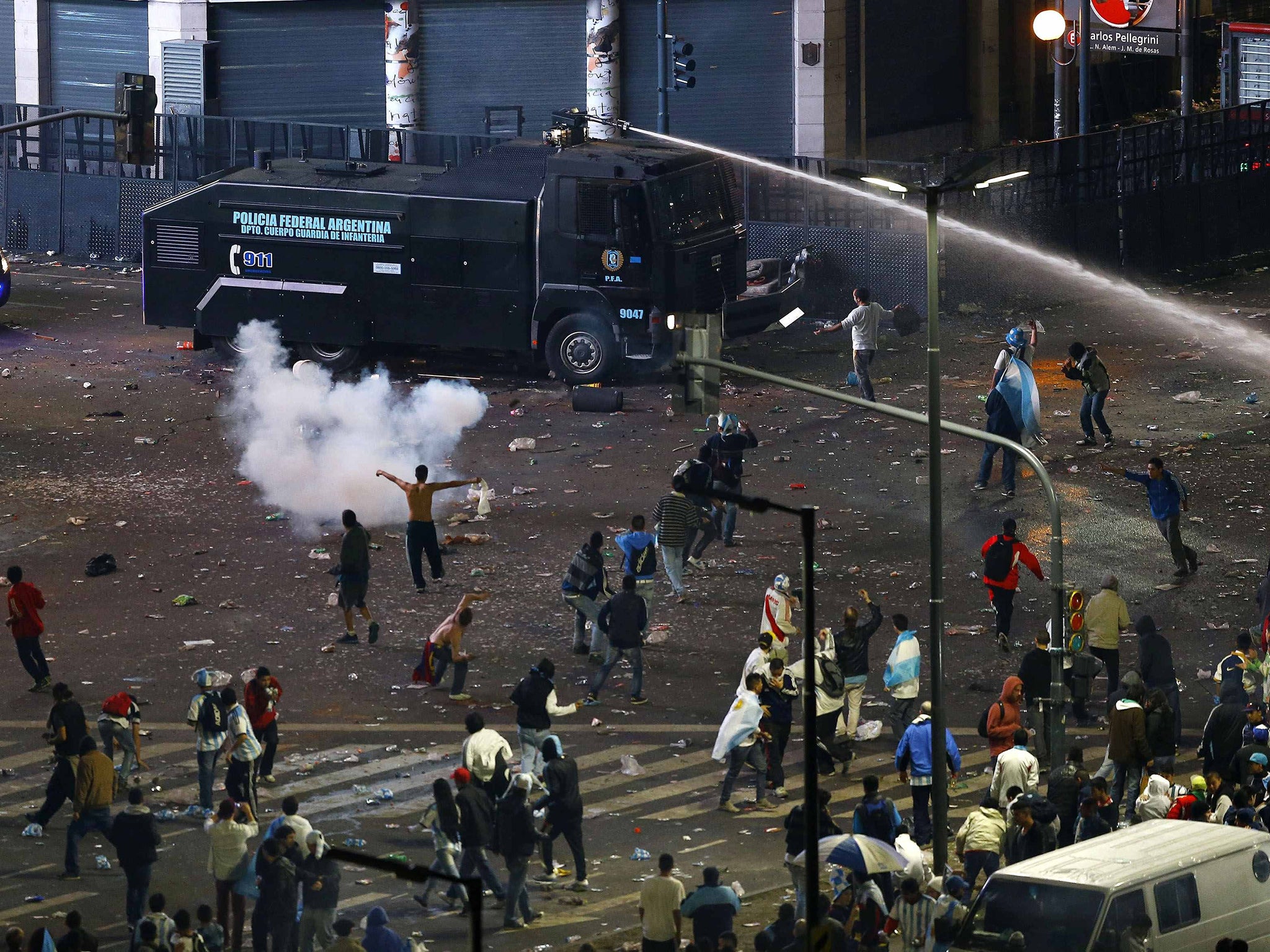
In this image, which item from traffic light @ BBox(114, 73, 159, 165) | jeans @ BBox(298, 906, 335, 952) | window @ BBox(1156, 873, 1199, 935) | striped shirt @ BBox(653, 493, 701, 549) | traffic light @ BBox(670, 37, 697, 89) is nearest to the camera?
window @ BBox(1156, 873, 1199, 935)

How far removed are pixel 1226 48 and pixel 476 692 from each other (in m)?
30.0

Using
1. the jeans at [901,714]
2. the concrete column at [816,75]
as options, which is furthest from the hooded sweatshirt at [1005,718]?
the concrete column at [816,75]

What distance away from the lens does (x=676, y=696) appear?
20.3 meters

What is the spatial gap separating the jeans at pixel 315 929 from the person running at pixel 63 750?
2.55 meters

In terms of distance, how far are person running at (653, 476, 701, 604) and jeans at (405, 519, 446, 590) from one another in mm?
2375

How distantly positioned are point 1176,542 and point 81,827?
12338 mm

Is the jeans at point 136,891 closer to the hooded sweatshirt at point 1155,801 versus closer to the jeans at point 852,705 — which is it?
the jeans at point 852,705

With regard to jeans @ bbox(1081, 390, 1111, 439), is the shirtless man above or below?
below

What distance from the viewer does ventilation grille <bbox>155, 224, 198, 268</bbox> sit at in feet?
108

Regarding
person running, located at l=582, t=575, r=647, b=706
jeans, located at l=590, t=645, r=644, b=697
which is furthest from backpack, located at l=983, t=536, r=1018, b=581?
jeans, located at l=590, t=645, r=644, b=697

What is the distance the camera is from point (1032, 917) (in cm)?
1387

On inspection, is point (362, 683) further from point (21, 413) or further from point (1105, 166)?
point (1105, 166)

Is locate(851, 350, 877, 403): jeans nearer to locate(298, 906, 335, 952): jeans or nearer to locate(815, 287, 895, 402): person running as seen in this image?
locate(815, 287, 895, 402): person running

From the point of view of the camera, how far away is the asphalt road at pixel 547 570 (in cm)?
1736
